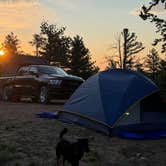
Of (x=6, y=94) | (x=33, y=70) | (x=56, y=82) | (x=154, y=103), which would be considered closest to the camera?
(x=154, y=103)

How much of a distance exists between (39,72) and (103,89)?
864 cm

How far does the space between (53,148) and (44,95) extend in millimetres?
10103

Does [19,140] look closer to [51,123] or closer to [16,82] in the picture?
[51,123]

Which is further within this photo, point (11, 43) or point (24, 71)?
point (11, 43)

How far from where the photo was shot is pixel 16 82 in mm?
20500

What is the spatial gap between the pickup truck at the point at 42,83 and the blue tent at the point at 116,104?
638cm

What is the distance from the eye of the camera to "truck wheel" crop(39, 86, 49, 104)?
17.8 m

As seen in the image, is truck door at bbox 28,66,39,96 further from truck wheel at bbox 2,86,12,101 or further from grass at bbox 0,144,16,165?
grass at bbox 0,144,16,165

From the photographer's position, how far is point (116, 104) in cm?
987

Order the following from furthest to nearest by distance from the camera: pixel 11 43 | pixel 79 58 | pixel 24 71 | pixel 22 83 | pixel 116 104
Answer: pixel 11 43 < pixel 79 58 < pixel 24 71 < pixel 22 83 < pixel 116 104

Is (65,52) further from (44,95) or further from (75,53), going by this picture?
(44,95)

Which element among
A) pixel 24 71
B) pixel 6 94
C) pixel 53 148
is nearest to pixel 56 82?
pixel 24 71

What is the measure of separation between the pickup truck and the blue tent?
20.9 feet

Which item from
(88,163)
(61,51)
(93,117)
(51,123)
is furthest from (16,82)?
(61,51)
